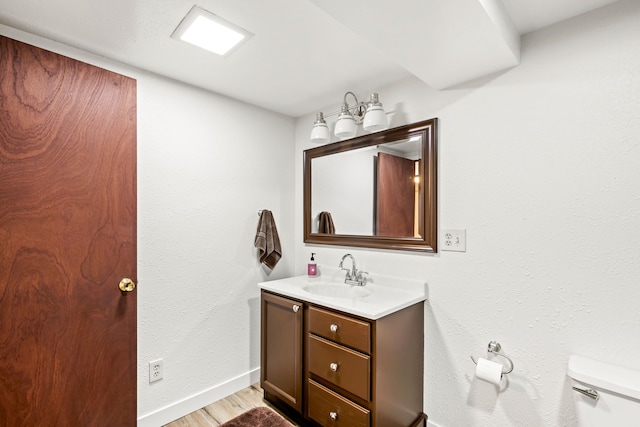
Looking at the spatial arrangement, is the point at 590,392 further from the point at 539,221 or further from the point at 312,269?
the point at 312,269

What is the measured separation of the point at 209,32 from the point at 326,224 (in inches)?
57.4

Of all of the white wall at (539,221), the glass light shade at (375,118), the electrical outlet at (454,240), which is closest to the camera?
the white wall at (539,221)

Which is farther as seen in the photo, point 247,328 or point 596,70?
point 247,328

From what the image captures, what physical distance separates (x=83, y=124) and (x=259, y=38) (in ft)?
3.31

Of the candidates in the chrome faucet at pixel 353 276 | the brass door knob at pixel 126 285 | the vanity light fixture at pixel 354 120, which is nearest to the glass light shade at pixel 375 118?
the vanity light fixture at pixel 354 120

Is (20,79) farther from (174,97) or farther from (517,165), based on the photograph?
(517,165)

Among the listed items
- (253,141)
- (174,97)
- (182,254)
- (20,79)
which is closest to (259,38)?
(174,97)

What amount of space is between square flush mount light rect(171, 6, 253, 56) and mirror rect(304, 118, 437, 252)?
101 centimetres

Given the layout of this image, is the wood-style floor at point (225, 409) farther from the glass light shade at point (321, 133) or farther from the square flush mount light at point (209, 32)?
the square flush mount light at point (209, 32)

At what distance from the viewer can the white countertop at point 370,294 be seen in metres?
1.56

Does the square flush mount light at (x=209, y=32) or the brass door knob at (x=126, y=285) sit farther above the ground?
the square flush mount light at (x=209, y=32)

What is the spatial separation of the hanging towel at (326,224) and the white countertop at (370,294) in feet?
1.05

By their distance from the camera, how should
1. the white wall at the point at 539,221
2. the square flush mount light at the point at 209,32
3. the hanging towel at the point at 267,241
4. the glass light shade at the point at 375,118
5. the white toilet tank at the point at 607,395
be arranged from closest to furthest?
the white toilet tank at the point at 607,395 < the white wall at the point at 539,221 < the square flush mount light at the point at 209,32 < the glass light shade at the point at 375,118 < the hanging towel at the point at 267,241

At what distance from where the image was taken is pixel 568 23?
4.44 ft
